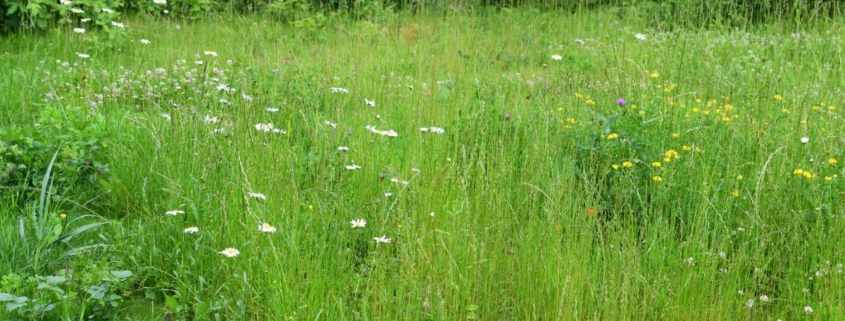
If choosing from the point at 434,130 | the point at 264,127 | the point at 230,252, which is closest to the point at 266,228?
the point at 230,252

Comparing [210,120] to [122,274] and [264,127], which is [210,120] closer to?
[264,127]

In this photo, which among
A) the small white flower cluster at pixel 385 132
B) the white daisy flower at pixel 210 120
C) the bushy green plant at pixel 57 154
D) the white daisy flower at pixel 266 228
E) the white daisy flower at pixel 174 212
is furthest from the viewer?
the small white flower cluster at pixel 385 132

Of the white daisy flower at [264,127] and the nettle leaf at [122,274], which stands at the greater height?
the white daisy flower at [264,127]

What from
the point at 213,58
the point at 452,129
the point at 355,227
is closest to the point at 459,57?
the point at 213,58

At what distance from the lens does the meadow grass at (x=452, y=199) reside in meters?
2.79

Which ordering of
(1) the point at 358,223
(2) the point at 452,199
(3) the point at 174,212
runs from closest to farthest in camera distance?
(3) the point at 174,212
(1) the point at 358,223
(2) the point at 452,199

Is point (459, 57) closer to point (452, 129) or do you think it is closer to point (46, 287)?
point (452, 129)

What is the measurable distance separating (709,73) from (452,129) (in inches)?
87.2

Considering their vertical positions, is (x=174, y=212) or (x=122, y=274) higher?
(x=174, y=212)

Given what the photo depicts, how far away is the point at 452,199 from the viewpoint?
3.42m

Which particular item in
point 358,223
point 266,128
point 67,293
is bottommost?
point 67,293

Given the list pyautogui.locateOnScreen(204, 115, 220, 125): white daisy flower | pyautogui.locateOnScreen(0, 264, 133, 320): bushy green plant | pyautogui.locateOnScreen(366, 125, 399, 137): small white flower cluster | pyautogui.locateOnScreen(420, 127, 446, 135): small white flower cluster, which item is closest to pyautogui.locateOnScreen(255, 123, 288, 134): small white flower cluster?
pyautogui.locateOnScreen(204, 115, 220, 125): white daisy flower

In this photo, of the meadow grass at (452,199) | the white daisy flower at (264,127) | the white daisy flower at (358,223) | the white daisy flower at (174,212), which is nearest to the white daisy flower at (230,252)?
the meadow grass at (452,199)

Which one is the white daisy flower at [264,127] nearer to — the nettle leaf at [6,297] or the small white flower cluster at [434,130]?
the small white flower cluster at [434,130]
